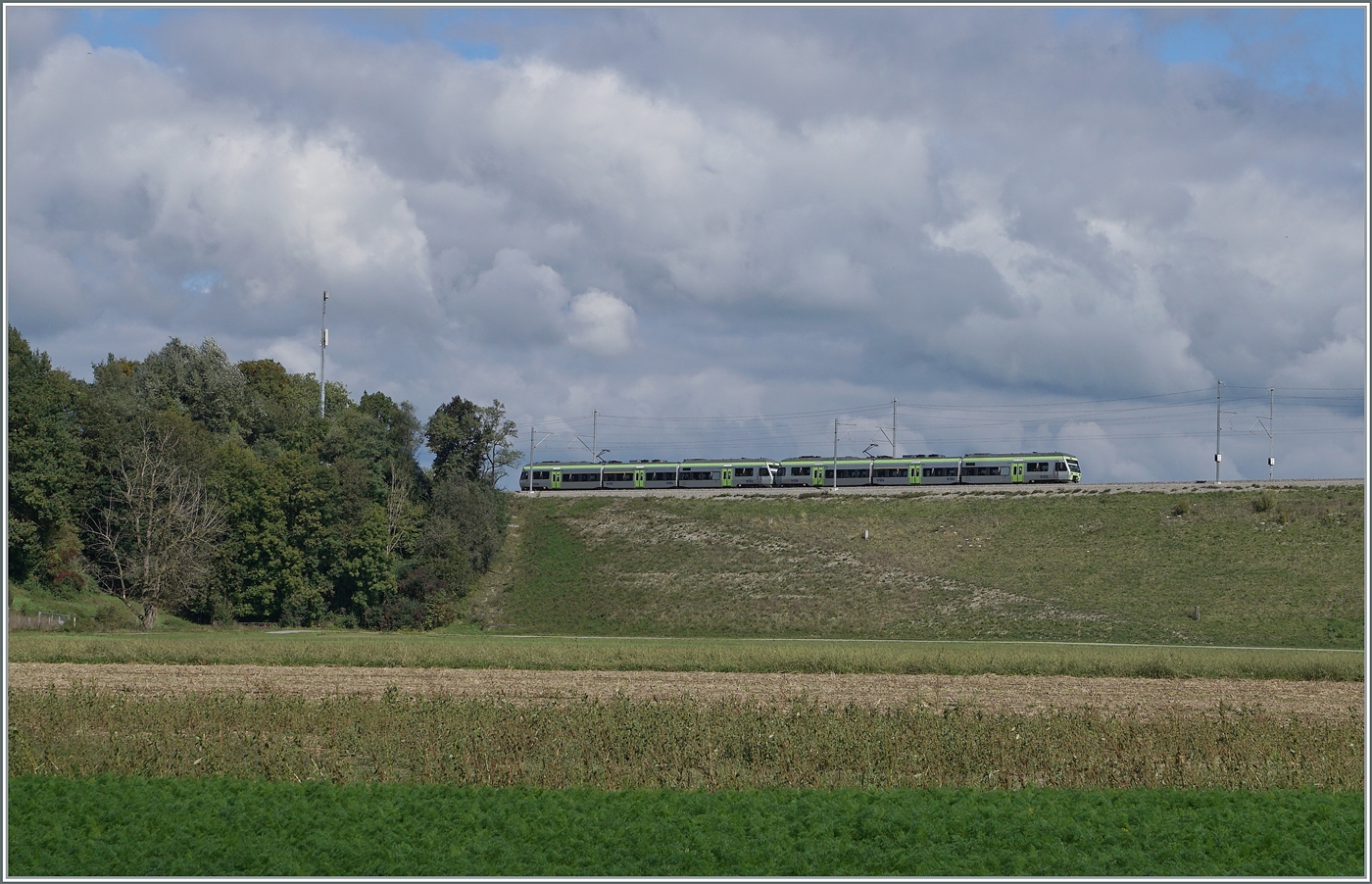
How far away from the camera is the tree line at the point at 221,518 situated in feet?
219

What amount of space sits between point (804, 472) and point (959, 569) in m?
26.4

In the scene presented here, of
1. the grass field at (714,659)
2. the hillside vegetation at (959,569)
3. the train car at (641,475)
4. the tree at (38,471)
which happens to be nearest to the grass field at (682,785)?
the grass field at (714,659)

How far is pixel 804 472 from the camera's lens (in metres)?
97.8

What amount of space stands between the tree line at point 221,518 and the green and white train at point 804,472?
54.2ft

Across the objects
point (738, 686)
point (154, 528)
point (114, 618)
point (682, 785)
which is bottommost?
point (114, 618)

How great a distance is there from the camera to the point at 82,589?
6794cm

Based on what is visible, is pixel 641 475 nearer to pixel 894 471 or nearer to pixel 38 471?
pixel 894 471

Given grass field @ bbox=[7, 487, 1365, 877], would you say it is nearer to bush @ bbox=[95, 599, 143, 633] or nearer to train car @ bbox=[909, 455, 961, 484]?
bush @ bbox=[95, 599, 143, 633]

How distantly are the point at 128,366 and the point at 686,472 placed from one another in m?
56.5

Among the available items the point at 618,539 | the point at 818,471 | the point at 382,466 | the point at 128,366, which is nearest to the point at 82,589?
the point at 382,466

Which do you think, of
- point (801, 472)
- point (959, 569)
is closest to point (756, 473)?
point (801, 472)

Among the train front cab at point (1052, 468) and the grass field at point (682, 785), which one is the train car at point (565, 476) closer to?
the train front cab at point (1052, 468)

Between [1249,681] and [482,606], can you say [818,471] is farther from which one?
[1249,681]

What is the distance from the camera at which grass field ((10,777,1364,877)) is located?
1343 cm
